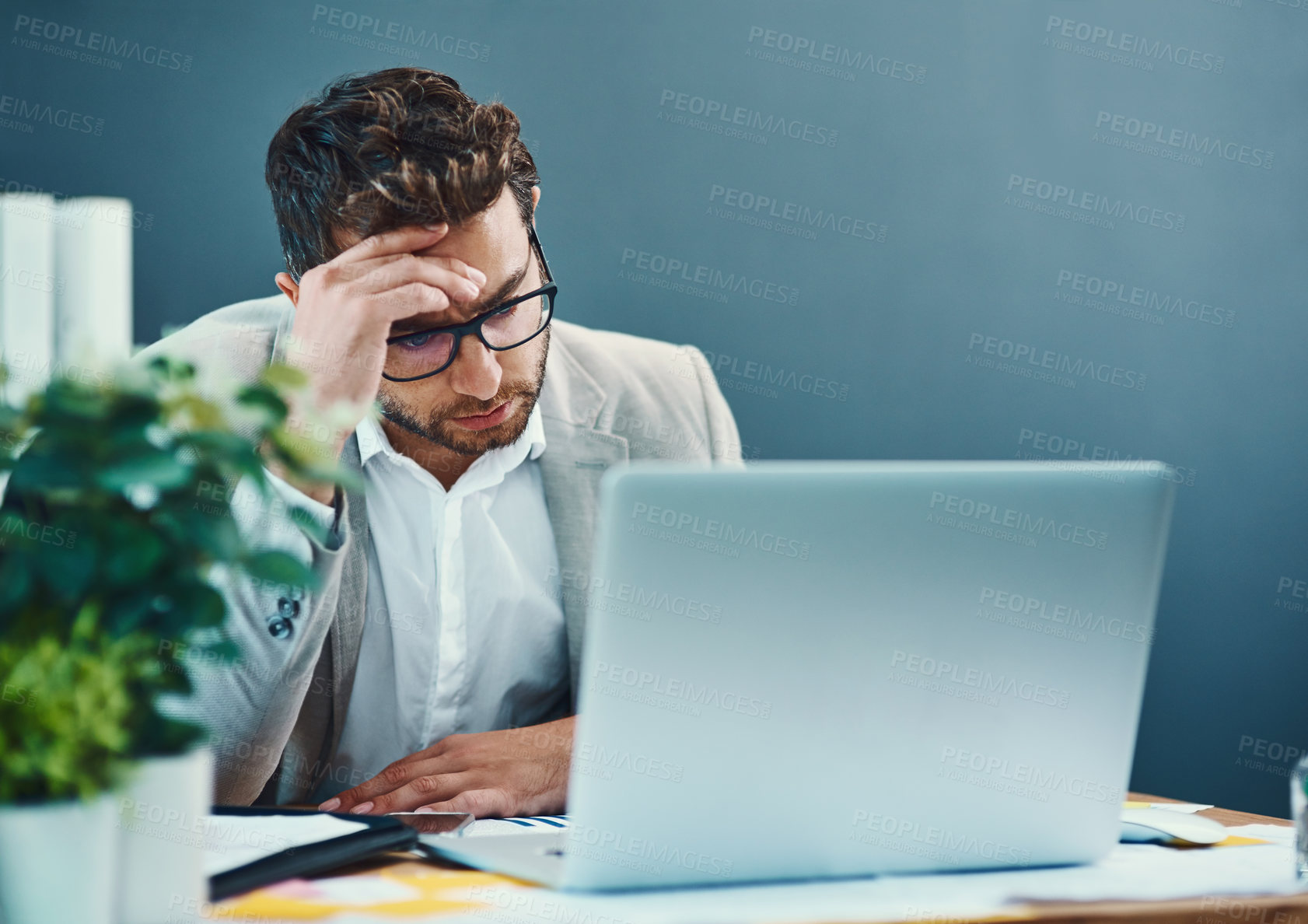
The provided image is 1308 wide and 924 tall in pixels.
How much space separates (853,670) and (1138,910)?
0.26 meters

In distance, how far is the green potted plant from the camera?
1.70 ft

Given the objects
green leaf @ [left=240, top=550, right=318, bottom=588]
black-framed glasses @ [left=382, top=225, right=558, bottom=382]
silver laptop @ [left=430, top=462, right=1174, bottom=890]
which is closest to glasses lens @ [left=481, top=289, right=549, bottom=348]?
black-framed glasses @ [left=382, top=225, right=558, bottom=382]

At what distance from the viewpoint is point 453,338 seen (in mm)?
1440

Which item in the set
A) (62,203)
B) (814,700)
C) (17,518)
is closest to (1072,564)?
(814,700)

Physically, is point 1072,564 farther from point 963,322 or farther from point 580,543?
point 963,322

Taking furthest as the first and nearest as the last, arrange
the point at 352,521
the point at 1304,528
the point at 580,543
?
the point at 1304,528, the point at 580,543, the point at 352,521

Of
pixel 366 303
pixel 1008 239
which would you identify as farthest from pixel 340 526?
pixel 1008 239

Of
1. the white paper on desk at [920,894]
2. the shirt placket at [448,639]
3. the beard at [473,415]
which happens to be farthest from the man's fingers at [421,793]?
the beard at [473,415]

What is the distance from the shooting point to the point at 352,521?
Answer: 1.48m

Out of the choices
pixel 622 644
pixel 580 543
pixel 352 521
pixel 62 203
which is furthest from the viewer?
pixel 62 203

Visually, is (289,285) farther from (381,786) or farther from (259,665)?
(381,786)

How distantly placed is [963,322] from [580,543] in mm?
1330

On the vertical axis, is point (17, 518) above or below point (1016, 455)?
below

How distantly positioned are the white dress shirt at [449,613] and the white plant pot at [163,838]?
0.90 m
